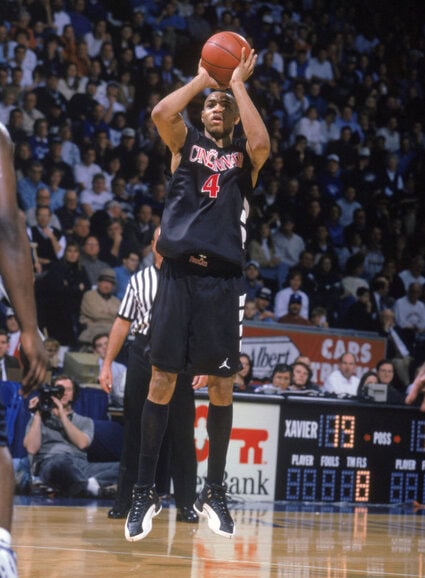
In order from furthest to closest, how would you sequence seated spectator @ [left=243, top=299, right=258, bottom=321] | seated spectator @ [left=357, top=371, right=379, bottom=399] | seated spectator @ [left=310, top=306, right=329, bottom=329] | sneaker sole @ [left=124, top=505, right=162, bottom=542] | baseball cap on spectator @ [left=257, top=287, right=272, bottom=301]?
seated spectator @ [left=310, top=306, right=329, bottom=329] < baseball cap on spectator @ [left=257, top=287, right=272, bottom=301] < seated spectator @ [left=243, top=299, right=258, bottom=321] < seated spectator @ [left=357, top=371, right=379, bottom=399] < sneaker sole @ [left=124, top=505, right=162, bottom=542]

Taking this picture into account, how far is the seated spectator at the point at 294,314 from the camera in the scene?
12.4 m

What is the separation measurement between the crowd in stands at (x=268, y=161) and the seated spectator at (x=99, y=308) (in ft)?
0.05

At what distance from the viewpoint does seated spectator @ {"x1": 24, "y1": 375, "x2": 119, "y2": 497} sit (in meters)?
8.36

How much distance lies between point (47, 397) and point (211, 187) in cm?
383

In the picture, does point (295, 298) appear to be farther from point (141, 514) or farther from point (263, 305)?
point (141, 514)

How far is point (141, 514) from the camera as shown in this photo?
507cm

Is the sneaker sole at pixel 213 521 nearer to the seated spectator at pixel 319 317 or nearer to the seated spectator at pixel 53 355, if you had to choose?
the seated spectator at pixel 53 355

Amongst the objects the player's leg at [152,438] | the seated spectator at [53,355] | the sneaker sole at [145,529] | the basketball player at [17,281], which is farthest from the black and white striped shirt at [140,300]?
the basketball player at [17,281]

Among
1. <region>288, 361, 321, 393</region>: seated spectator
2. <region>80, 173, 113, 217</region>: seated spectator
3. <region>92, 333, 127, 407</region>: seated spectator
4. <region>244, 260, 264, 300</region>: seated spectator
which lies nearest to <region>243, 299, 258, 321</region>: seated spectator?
<region>244, 260, 264, 300</region>: seated spectator

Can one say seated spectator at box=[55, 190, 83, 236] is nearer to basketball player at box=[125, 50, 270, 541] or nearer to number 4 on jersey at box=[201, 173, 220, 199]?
basketball player at box=[125, 50, 270, 541]

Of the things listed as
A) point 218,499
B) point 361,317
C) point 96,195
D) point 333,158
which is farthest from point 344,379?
point 333,158

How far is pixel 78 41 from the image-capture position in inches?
556

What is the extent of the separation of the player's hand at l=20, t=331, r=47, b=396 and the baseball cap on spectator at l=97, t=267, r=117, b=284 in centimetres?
825

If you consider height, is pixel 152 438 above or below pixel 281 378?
below
